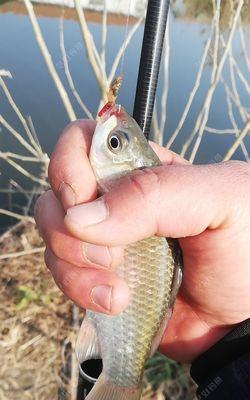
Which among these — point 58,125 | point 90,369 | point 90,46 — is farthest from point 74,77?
point 90,369

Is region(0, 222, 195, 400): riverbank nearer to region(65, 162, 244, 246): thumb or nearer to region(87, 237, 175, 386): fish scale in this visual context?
region(87, 237, 175, 386): fish scale

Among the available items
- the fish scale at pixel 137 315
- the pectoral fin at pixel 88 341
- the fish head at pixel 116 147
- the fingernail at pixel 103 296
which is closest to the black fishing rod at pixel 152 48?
the fish head at pixel 116 147

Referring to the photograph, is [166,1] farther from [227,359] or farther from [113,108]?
[227,359]

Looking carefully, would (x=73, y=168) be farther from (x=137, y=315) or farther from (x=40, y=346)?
(x=40, y=346)

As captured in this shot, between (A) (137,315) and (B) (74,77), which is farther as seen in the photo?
(B) (74,77)

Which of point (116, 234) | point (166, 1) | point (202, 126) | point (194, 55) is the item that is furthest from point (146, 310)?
point (194, 55)

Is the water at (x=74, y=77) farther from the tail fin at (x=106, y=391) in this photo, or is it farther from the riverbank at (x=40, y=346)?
the tail fin at (x=106, y=391)
